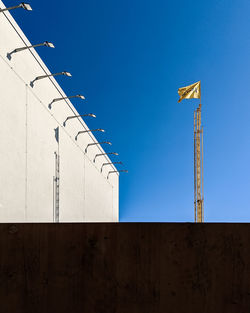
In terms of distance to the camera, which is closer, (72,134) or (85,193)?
(72,134)

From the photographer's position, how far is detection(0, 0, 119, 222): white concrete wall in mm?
8250

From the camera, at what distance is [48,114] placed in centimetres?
1152

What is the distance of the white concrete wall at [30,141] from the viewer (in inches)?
325

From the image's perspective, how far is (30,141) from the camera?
9.80 meters
